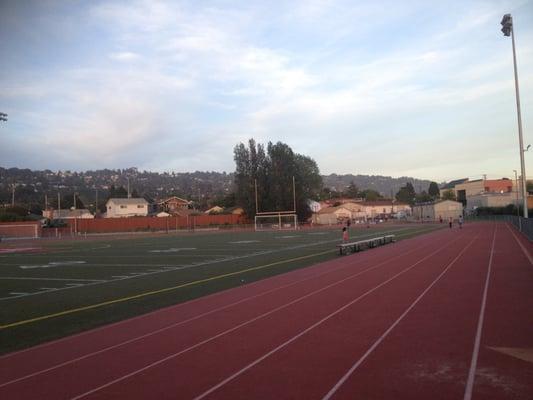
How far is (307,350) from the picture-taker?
7672 millimetres

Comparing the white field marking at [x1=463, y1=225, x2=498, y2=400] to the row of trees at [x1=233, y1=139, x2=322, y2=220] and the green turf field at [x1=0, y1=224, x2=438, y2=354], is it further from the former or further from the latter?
the row of trees at [x1=233, y1=139, x2=322, y2=220]

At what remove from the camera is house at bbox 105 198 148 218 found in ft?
363

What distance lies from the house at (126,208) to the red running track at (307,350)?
101492 mm

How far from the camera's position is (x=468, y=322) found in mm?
9219

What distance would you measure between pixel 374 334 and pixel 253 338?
1957 millimetres

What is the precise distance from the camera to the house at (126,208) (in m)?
111

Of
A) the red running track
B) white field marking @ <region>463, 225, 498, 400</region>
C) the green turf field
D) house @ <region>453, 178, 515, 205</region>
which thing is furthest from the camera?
house @ <region>453, 178, 515, 205</region>

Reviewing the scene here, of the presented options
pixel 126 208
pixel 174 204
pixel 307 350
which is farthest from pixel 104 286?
pixel 174 204

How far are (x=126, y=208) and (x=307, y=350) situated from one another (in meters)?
108

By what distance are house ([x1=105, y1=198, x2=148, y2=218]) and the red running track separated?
101492 millimetres

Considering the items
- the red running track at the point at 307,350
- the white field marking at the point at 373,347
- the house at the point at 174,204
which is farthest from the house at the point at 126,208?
the white field marking at the point at 373,347

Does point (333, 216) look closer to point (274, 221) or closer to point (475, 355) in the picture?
point (274, 221)

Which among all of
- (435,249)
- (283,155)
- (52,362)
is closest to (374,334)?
(52,362)

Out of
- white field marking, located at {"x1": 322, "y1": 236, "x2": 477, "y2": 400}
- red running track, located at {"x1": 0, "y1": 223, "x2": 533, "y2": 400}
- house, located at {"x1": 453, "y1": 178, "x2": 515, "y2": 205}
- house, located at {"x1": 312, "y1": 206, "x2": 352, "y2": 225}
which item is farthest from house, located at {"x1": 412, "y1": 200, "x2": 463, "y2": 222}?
red running track, located at {"x1": 0, "y1": 223, "x2": 533, "y2": 400}
